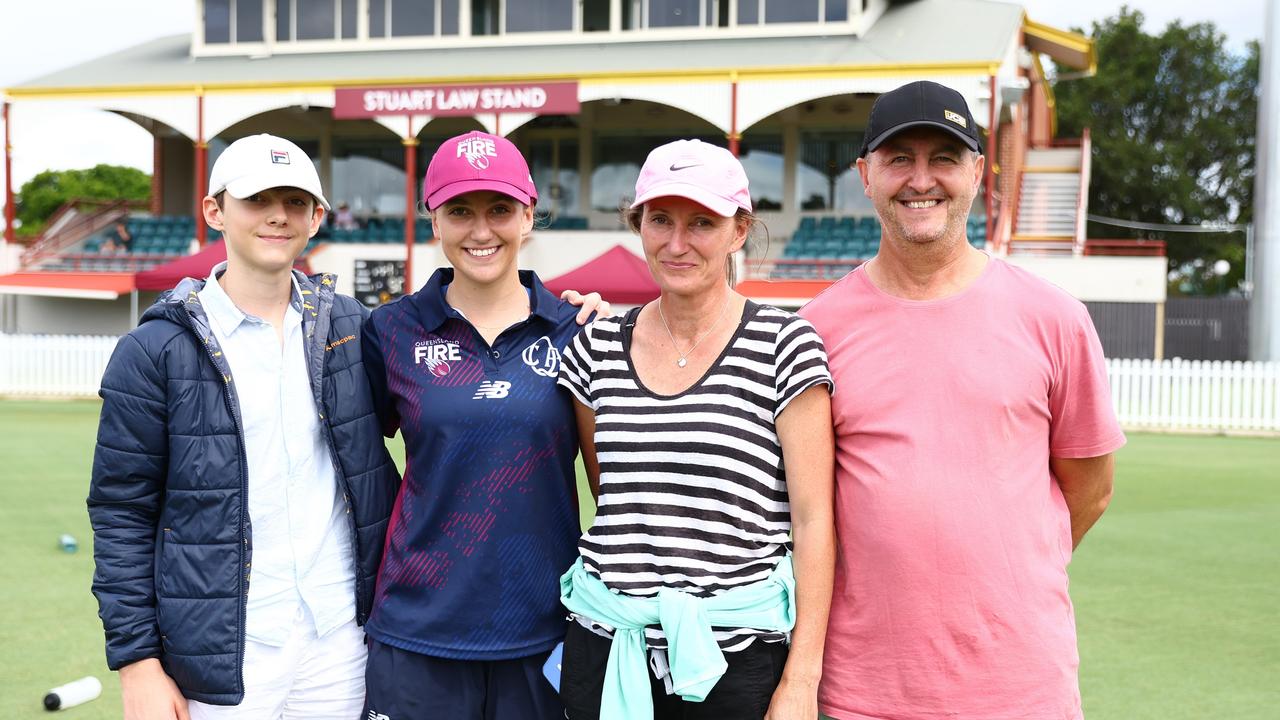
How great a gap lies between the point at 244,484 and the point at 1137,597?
18.8ft

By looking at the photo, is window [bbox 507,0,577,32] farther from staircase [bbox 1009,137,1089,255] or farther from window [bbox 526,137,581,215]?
staircase [bbox 1009,137,1089,255]

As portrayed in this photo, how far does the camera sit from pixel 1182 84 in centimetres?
4266

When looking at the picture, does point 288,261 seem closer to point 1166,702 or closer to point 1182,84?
point 1166,702

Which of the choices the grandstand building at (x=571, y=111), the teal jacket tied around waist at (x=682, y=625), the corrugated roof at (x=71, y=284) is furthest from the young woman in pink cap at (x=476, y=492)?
the corrugated roof at (x=71, y=284)

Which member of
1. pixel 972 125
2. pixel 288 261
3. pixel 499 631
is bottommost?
pixel 499 631

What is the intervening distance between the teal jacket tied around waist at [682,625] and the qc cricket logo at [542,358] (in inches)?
25.8

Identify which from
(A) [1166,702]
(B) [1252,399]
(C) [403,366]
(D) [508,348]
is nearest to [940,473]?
(D) [508,348]

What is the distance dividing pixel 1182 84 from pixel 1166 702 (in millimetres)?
43777

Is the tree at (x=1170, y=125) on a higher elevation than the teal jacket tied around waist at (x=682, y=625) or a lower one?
higher

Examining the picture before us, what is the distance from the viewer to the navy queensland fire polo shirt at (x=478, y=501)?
3.00 metres

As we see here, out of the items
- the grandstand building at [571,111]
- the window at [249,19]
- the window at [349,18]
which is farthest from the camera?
the window at [249,19]

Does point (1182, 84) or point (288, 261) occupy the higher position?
point (1182, 84)

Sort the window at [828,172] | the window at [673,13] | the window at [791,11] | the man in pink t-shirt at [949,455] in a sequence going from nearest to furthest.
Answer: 1. the man in pink t-shirt at [949,455]
2. the window at [791,11]
3. the window at [673,13]
4. the window at [828,172]

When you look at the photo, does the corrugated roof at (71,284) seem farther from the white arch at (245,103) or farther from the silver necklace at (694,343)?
the silver necklace at (694,343)
